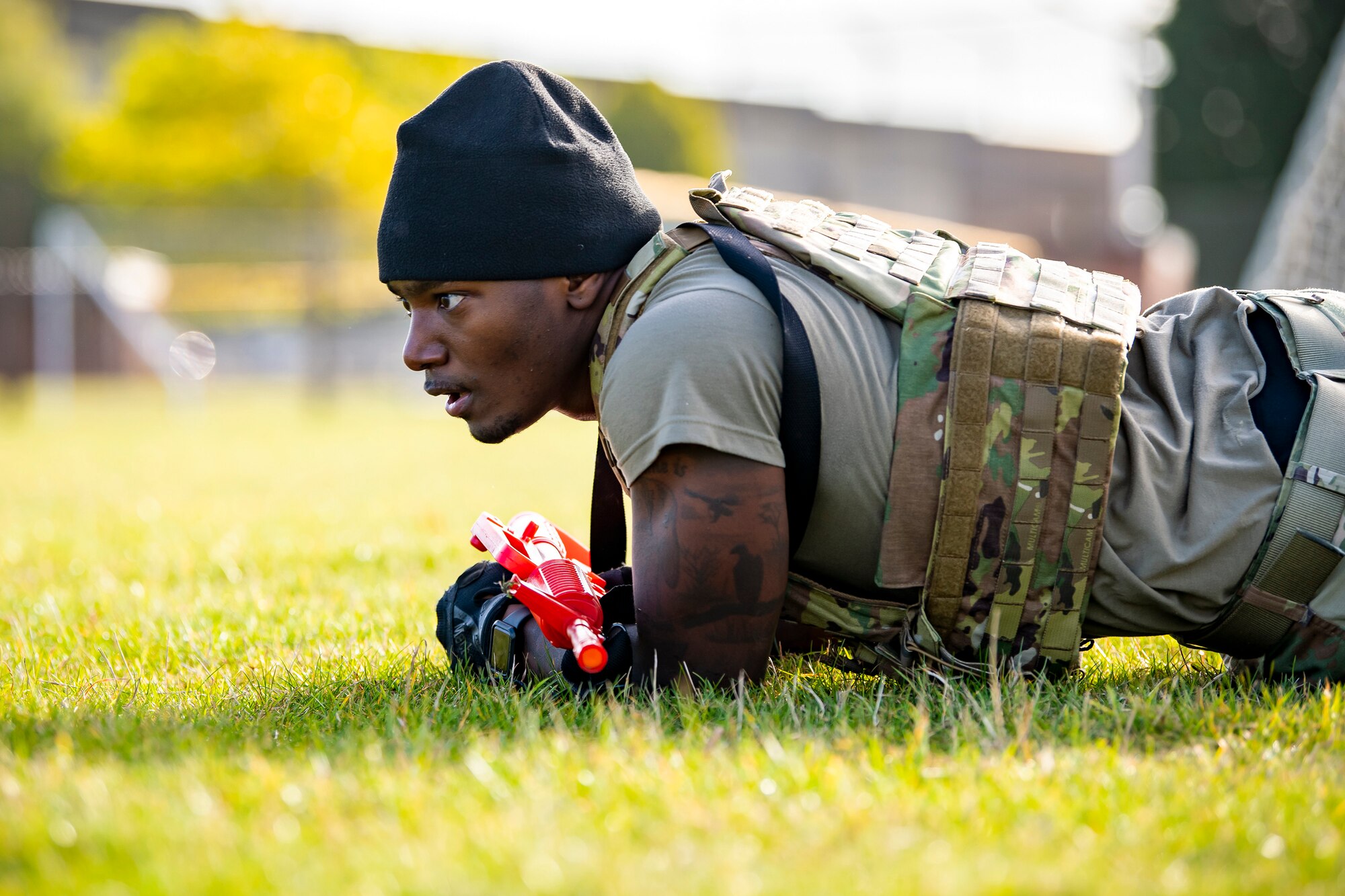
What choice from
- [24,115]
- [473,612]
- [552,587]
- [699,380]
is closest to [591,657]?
[552,587]

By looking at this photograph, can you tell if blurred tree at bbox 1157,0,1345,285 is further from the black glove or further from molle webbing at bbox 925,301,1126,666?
the black glove

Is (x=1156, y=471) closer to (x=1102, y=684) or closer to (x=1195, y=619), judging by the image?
(x=1195, y=619)

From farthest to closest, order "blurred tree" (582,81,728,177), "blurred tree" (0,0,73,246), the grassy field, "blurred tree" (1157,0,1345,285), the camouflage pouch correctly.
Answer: "blurred tree" (582,81,728,177)
"blurred tree" (0,0,73,246)
"blurred tree" (1157,0,1345,285)
the camouflage pouch
the grassy field

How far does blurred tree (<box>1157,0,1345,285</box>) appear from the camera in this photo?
21.0 metres

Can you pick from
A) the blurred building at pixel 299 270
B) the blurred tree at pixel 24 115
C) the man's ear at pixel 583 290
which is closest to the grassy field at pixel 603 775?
the man's ear at pixel 583 290

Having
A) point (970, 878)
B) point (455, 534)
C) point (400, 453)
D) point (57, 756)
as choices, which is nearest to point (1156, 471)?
point (970, 878)

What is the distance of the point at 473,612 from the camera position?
9.87ft

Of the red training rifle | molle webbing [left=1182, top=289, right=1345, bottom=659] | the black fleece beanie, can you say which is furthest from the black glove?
molle webbing [left=1182, top=289, right=1345, bottom=659]

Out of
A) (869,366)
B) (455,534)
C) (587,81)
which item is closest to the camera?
(869,366)

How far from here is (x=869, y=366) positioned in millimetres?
2518

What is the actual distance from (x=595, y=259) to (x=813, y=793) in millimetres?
1357

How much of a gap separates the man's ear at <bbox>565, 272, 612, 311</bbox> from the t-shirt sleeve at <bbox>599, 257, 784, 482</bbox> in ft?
1.13

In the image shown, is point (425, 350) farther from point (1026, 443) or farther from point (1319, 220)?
point (1319, 220)

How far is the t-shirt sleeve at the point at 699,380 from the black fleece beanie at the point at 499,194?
0.37 metres
